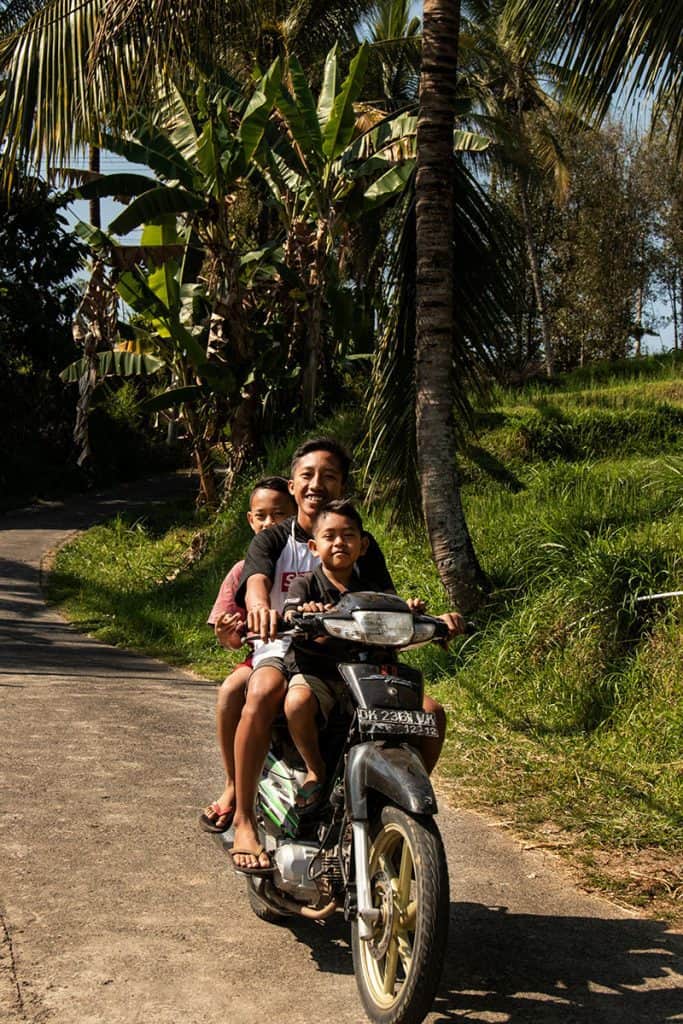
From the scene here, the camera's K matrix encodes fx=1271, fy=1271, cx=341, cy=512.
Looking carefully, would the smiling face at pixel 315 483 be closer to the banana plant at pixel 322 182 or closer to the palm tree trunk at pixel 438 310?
the palm tree trunk at pixel 438 310

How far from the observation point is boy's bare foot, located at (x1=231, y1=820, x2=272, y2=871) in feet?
14.1

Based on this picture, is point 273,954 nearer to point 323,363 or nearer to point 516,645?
point 516,645

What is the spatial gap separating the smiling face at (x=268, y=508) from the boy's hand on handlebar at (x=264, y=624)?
1086 mm

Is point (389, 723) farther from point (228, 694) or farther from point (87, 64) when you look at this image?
point (87, 64)

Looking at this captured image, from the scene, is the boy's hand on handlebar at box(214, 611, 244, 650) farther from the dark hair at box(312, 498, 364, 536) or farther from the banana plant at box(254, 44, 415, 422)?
the banana plant at box(254, 44, 415, 422)

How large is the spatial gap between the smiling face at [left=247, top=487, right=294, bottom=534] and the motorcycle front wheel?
69.9 inches

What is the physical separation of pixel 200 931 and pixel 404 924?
1090mm

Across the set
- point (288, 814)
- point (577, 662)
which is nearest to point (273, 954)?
point (288, 814)

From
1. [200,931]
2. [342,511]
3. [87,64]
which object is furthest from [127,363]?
[200,931]

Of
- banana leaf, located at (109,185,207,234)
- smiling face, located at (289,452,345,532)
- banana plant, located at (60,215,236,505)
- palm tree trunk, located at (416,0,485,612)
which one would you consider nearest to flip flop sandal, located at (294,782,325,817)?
smiling face, located at (289,452,345,532)

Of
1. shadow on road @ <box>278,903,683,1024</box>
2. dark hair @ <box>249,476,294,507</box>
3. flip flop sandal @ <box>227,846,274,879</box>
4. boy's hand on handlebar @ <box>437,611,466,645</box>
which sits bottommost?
shadow on road @ <box>278,903,683,1024</box>

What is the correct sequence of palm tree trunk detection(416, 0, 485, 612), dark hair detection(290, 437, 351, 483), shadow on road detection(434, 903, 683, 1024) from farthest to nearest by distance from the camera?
palm tree trunk detection(416, 0, 485, 612)
dark hair detection(290, 437, 351, 483)
shadow on road detection(434, 903, 683, 1024)

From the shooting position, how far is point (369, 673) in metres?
3.96

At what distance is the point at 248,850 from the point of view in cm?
438
